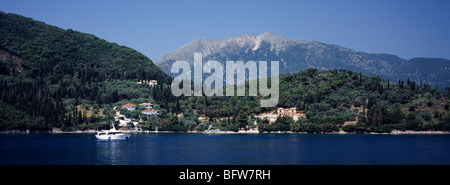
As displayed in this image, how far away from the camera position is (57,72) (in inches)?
5251

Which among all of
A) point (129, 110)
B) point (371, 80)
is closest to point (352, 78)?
point (371, 80)

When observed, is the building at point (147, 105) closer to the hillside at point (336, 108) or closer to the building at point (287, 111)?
the hillside at point (336, 108)

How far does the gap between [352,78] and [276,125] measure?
40.7 m

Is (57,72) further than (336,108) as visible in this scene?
Yes

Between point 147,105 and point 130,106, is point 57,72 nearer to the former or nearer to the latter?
point 130,106

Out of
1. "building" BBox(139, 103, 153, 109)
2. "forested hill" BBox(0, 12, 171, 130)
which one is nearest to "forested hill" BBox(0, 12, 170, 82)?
"forested hill" BBox(0, 12, 171, 130)

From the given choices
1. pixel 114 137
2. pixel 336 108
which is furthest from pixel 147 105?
pixel 336 108

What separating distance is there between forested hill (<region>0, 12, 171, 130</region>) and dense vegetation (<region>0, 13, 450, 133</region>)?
0.30 metres

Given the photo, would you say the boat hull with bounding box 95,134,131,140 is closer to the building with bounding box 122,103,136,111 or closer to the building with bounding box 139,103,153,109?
the building with bounding box 122,103,136,111

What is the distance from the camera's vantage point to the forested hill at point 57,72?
305 ft

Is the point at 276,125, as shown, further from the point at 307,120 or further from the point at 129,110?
the point at 129,110

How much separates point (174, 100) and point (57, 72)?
4166 centimetres

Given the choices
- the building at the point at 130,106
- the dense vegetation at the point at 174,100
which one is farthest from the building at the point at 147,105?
the building at the point at 130,106

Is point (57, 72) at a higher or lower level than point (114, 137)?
higher
